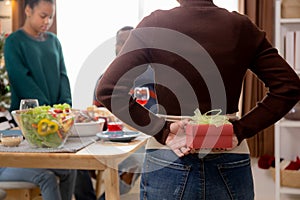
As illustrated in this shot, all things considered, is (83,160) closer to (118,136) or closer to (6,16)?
(118,136)

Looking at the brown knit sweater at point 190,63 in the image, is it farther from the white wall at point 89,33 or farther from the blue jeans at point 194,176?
the white wall at point 89,33

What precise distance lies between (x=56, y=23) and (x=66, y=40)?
170 mm

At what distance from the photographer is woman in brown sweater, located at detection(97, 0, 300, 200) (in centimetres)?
131

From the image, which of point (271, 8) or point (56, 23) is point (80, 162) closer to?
point (271, 8)

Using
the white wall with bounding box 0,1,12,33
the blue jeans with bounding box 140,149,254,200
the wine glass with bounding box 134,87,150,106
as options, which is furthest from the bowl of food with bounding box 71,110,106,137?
the white wall with bounding box 0,1,12,33

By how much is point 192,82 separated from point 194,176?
25 centimetres

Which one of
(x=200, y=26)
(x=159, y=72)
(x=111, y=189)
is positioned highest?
(x=200, y=26)

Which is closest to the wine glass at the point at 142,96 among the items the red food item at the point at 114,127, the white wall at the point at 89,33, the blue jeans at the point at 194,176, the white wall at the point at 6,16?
the red food item at the point at 114,127

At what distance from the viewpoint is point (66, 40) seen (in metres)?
4.36

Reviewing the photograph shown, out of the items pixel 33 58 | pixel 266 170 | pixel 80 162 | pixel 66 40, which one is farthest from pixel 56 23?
pixel 80 162

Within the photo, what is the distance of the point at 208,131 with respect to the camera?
128 centimetres

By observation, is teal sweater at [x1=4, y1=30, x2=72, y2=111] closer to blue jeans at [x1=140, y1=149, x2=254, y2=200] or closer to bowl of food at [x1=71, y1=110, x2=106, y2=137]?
bowl of food at [x1=71, y1=110, x2=106, y2=137]

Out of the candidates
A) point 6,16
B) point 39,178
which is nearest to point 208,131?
point 39,178

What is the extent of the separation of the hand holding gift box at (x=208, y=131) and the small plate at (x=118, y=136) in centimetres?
106
